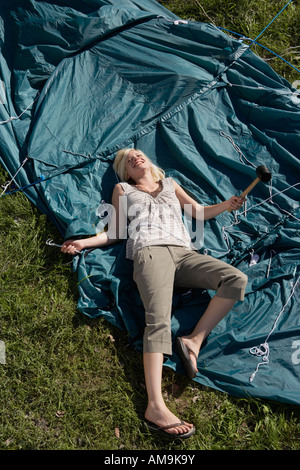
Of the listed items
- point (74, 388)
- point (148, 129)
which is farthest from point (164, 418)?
point (148, 129)

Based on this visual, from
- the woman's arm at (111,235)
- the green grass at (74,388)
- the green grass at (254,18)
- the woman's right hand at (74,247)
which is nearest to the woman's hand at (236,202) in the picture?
the woman's arm at (111,235)

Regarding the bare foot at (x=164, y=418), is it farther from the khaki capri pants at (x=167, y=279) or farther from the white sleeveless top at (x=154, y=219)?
the white sleeveless top at (x=154, y=219)

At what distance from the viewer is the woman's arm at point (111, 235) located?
4.21 m

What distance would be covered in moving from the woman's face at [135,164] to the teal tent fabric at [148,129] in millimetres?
251

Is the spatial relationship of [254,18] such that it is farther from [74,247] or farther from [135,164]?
[74,247]

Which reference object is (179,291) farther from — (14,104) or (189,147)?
(14,104)

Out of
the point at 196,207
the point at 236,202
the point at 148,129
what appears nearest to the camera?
the point at 236,202

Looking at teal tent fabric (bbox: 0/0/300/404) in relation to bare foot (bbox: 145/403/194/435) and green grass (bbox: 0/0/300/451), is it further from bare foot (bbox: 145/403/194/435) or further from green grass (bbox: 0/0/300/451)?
bare foot (bbox: 145/403/194/435)

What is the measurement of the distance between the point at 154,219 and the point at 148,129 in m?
1.16

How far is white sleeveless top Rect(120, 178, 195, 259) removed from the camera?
4.14m

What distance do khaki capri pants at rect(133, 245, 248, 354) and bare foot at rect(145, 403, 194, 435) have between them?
0.39 m

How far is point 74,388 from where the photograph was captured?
3.69 meters

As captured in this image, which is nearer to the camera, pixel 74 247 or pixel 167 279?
pixel 167 279
